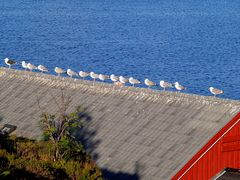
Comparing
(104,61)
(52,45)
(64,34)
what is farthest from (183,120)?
(64,34)

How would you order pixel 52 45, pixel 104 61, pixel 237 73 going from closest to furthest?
pixel 237 73 → pixel 104 61 → pixel 52 45

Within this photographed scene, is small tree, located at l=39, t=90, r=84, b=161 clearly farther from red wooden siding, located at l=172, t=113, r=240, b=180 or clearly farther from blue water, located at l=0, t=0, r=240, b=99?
blue water, located at l=0, t=0, r=240, b=99

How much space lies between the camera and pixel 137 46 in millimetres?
143000

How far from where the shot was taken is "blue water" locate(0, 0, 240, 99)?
115 m

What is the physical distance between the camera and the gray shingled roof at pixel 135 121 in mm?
36781

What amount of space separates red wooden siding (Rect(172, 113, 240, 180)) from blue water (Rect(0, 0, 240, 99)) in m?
59.9

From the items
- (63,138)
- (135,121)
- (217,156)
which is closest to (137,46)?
(135,121)

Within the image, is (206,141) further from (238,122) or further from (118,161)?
(118,161)

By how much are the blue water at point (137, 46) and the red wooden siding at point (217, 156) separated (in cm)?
5986

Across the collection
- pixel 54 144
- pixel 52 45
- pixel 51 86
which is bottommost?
pixel 54 144

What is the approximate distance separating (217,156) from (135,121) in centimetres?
617

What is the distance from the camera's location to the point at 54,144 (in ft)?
112

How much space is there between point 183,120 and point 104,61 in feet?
287

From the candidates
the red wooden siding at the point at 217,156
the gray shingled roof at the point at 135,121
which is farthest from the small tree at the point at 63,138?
the red wooden siding at the point at 217,156
